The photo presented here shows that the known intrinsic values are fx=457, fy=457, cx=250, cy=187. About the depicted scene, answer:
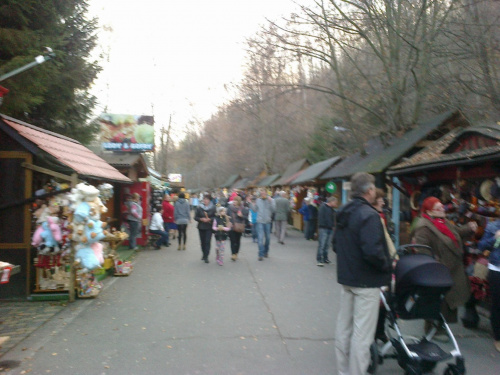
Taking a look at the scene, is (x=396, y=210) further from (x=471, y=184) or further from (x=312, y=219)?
(x=471, y=184)

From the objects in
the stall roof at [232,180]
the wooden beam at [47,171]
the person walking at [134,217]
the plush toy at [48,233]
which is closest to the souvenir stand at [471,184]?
the wooden beam at [47,171]

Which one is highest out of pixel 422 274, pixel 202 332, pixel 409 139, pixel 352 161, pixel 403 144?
pixel 409 139

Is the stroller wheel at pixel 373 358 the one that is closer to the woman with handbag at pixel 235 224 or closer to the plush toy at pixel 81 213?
the plush toy at pixel 81 213

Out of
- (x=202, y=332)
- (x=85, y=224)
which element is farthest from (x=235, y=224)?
(x=202, y=332)

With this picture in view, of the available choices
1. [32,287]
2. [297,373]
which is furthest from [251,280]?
[297,373]

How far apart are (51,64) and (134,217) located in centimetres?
522

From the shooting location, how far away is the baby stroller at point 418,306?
173 inches

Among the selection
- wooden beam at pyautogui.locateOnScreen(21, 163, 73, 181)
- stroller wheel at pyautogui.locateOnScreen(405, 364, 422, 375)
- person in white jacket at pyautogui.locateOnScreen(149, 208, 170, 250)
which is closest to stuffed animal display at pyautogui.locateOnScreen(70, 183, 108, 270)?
wooden beam at pyautogui.locateOnScreen(21, 163, 73, 181)

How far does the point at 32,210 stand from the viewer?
791 cm

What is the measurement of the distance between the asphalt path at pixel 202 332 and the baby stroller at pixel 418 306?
0.50m

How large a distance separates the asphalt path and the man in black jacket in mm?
756

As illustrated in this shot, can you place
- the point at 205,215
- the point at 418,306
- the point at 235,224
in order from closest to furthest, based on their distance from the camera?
the point at 418,306, the point at 205,215, the point at 235,224

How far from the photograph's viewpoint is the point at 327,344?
5719mm

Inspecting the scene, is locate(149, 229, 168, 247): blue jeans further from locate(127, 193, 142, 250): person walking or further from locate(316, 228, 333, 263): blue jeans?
locate(316, 228, 333, 263): blue jeans
